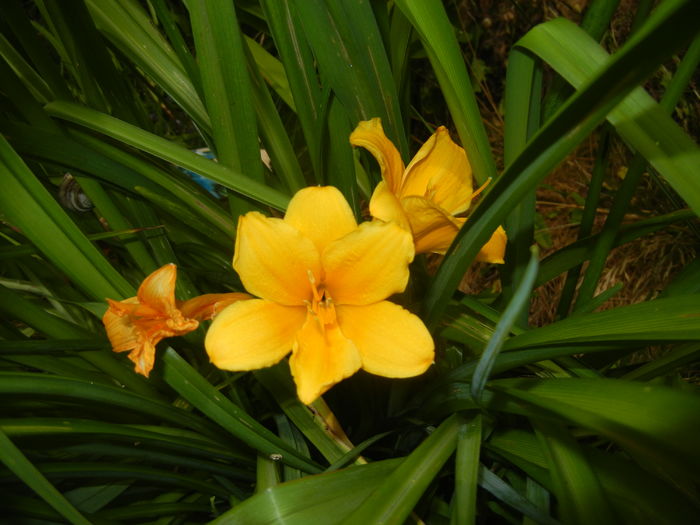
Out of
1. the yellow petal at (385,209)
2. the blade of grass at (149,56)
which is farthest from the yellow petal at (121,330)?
the blade of grass at (149,56)

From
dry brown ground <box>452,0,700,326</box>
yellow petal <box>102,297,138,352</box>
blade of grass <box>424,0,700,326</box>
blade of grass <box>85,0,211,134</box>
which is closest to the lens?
blade of grass <box>424,0,700,326</box>

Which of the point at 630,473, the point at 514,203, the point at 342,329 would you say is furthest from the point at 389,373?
the point at 630,473

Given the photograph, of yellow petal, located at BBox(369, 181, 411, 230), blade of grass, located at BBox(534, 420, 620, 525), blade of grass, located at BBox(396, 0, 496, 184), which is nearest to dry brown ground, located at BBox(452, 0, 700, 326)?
blade of grass, located at BBox(396, 0, 496, 184)

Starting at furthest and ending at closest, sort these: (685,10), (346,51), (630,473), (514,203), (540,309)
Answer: (540,309) < (346,51) < (630,473) < (514,203) < (685,10)

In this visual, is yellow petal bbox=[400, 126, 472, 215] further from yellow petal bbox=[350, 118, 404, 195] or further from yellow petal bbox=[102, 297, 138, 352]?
yellow petal bbox=[102, 297, 138, 352]

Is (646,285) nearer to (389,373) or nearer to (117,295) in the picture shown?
(389,373)
